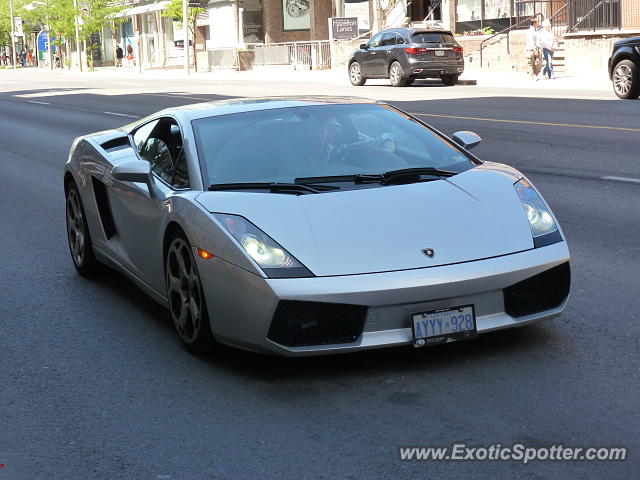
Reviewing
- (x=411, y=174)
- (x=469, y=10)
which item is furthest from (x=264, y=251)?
(x=469, y=10)

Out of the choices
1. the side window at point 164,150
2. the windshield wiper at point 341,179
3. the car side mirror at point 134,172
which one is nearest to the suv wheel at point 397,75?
the side window at point 164,150

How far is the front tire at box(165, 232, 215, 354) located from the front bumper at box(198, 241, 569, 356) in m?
0.18

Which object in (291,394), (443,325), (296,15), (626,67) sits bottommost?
(291,394)

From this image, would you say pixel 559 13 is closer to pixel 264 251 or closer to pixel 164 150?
pixel 164 150

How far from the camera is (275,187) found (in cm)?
579

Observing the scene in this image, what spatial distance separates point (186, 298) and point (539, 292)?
1.75 metres

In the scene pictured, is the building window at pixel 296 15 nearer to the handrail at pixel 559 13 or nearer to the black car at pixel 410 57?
the handrail at pixel 559 13

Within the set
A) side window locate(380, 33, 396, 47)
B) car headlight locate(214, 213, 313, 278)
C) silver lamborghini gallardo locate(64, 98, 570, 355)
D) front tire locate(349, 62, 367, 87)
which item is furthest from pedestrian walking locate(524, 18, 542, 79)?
car headlight locate(214, 213, 313, 278)

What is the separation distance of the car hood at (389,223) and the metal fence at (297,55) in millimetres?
49691

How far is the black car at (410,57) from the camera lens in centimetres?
3272

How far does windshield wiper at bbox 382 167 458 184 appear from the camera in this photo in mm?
5902

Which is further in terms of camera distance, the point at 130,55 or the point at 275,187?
the point at 130,55

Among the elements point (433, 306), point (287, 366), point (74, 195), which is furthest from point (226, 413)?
point (74, 195)

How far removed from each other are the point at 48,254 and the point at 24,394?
3798mm
